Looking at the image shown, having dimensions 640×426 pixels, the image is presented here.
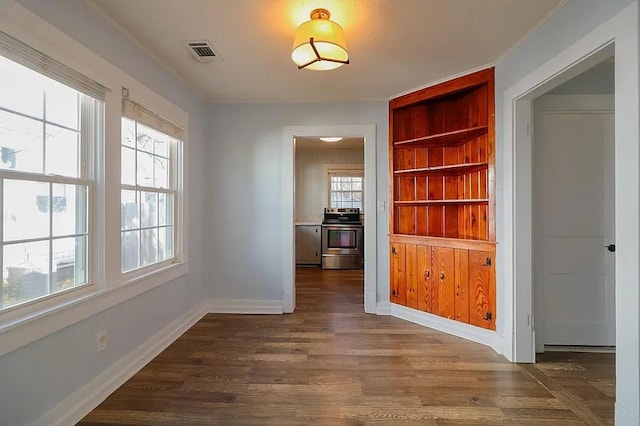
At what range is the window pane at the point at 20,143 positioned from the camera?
1.46 meters

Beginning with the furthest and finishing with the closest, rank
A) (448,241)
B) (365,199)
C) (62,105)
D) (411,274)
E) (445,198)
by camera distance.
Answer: (365,199), (445,198), (411,274), (448,241), (62,105)

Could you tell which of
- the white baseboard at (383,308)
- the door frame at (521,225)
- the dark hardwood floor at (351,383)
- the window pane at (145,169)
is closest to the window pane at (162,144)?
the window pane at (145,169)

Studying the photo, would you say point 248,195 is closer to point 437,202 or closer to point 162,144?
point 162,144

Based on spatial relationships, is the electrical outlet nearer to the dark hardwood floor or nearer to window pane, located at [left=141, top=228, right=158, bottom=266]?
the dark hardwood floor

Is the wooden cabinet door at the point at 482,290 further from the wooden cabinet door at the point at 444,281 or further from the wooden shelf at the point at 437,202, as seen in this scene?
the wooden shelf at the point at 437,202

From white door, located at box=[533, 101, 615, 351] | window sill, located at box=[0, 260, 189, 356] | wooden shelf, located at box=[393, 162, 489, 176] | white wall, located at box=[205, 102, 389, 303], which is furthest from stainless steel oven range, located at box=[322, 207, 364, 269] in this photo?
window sill, located at box=[0, 260, 189, 356]

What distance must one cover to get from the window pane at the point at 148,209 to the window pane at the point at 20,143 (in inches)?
36.4

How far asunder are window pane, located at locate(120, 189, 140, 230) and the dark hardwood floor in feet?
3.46

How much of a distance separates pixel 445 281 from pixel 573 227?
3.66 feet

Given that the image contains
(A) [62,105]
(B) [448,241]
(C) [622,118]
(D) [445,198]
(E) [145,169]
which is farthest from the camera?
(D) [445,198]

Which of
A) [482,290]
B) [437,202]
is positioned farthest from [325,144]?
[482,290]

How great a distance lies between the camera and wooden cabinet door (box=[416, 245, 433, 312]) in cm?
320

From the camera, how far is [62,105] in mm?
1772

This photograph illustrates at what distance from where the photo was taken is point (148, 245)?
8.64ft
